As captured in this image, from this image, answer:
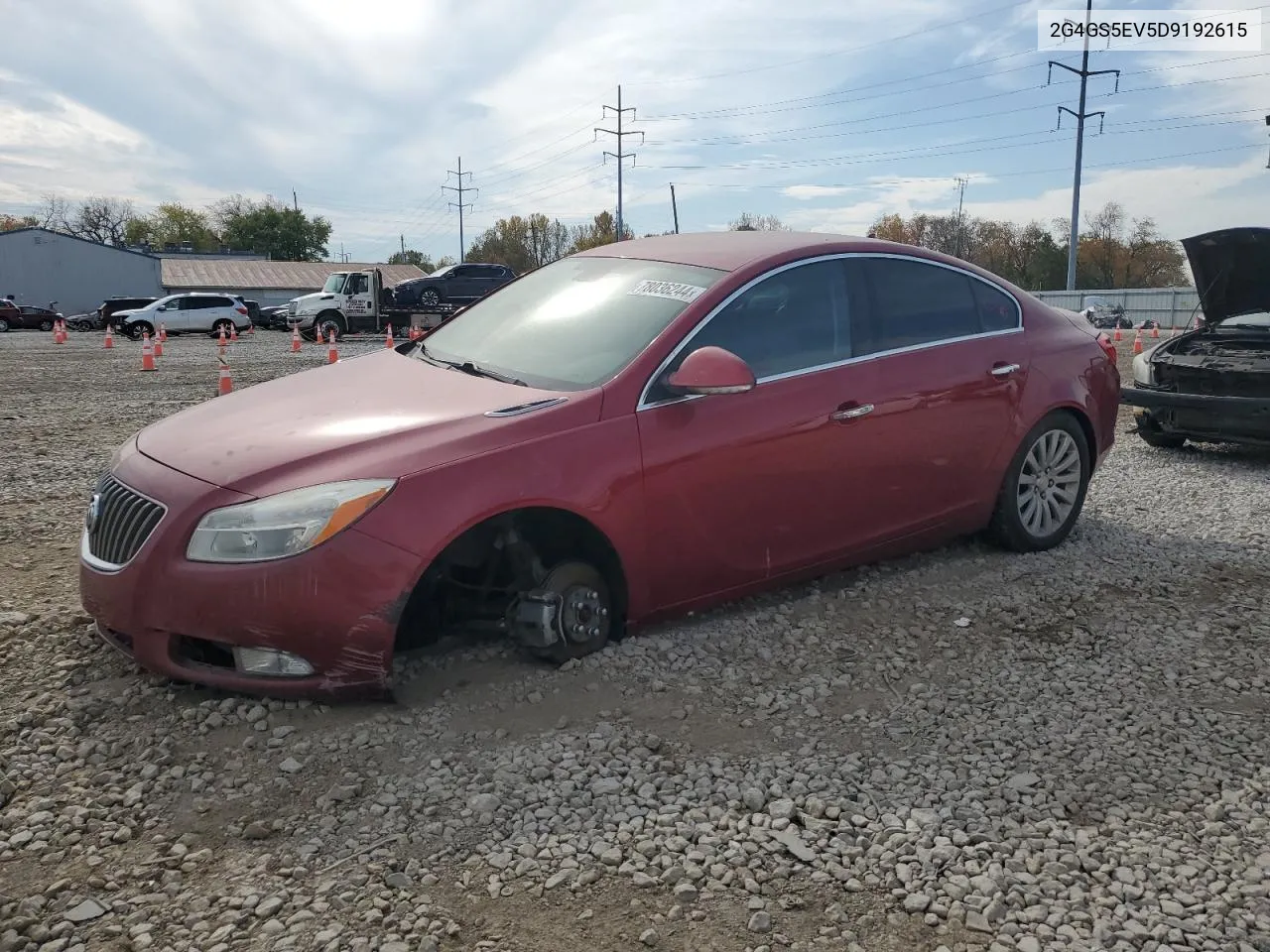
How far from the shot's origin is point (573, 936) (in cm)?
231

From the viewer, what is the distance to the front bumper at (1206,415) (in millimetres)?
7629

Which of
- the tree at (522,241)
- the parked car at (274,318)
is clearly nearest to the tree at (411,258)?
the tree at (522,241)

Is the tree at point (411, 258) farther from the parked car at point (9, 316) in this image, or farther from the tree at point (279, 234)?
the parked car at point (9, 316)

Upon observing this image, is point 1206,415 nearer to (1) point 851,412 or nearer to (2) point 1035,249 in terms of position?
(1) point 851,412

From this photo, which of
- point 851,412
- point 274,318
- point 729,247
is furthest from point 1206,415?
point 274,318

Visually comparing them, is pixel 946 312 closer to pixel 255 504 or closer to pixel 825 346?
pixel 825 346

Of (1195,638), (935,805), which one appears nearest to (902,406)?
(1195,638)

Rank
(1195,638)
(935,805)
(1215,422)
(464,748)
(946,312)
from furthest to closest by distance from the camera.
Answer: (1215,422) < (946,312) < (1195,638) < (464,748) < (935,805)

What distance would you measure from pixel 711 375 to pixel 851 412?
2.91ft

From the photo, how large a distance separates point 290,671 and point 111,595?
2.25 feet

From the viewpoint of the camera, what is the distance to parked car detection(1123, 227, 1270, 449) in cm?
777

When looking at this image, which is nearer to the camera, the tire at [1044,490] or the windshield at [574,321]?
the windshield at [574,321]

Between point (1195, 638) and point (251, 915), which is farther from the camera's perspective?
point (1195, 638)

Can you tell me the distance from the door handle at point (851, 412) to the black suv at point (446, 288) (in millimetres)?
27916
